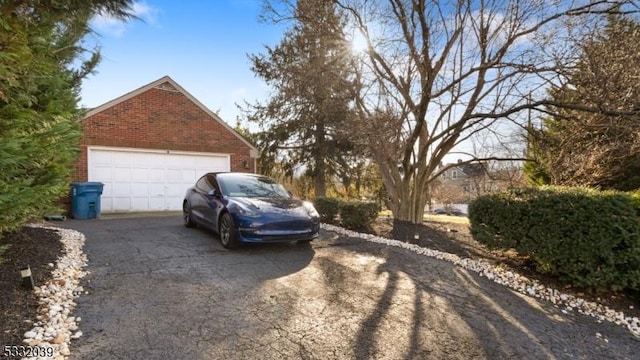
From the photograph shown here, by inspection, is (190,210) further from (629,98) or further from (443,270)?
(629,98)

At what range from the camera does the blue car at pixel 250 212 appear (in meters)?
5.64

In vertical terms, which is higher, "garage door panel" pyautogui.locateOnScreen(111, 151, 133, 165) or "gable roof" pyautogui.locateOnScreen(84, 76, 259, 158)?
"gable roof" pyautogui.locateOnScreen(84, 76, 259, 158)

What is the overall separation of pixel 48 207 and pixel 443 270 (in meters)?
6.44

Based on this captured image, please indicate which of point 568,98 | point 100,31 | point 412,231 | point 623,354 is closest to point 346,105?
point 412,231

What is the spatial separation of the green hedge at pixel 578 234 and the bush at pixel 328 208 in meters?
4.43

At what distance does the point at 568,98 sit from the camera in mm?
7531

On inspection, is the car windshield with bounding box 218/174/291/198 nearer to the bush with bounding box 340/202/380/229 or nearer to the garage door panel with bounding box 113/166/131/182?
the bush with bounding box 340/202/380/229

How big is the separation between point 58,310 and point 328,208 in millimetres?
6656

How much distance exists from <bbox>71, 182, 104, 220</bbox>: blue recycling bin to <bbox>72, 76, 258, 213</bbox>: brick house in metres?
0.70

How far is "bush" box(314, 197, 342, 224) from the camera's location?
30.0 ft

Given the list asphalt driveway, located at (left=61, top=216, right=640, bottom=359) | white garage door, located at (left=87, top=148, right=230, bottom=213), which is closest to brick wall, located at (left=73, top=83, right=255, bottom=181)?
white garage door, located at (left=87, top=148, right=230, bottom=213)

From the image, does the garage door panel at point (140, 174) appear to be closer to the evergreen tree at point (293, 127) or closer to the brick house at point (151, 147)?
the brick house at point (151, 147)

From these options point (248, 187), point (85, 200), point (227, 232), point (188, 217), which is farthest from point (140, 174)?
point (227, 232)

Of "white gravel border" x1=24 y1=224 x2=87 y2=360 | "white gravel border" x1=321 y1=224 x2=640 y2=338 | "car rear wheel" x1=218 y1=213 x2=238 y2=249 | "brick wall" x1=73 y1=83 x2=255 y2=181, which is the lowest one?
"white gravel border" x1=321 y1=224 x2=640 y2=338
